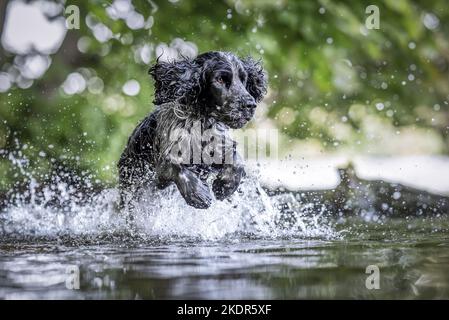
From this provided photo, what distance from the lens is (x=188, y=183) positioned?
4.39m

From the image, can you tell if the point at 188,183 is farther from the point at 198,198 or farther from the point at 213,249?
the point at 213,249

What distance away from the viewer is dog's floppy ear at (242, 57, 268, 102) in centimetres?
513

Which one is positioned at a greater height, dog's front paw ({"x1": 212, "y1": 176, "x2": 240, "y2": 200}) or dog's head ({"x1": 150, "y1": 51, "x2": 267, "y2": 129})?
dog's head ({"x1": 150, "y1": 51, "x2": 267, "y2": 129})

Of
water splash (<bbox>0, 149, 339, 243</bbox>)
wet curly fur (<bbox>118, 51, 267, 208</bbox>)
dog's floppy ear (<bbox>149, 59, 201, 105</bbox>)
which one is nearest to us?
water splash (<bbox>0, 149, 339, 243</bbox>)

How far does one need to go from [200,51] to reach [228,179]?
2.76 meters

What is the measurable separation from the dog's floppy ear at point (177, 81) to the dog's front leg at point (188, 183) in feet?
1.66

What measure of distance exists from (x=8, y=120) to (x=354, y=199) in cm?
368

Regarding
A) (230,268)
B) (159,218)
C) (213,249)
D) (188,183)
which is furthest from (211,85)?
(230,268)

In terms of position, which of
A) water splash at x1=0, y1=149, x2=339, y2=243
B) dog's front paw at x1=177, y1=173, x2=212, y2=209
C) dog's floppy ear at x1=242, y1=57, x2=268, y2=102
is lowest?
water splash at x1=0, y1=149, x2=339, y2=243

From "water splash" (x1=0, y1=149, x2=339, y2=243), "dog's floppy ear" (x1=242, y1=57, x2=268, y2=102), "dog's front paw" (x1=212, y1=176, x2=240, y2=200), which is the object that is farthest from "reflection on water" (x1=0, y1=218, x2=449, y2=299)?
"dog's floppy ear" (x1=242, y1=57, x2=268, y2=102)

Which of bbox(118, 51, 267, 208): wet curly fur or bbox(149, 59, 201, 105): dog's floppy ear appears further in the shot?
bbox(149, 59, 201, 105): dog's floppy ear

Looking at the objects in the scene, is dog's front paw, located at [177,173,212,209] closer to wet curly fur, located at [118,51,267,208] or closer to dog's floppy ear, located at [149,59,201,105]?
wet curly fur, located at [118,51,267,208]
